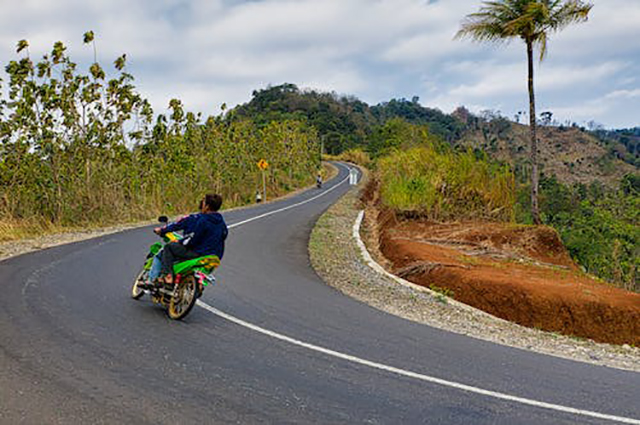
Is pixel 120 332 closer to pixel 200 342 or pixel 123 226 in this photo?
pixel 200 342

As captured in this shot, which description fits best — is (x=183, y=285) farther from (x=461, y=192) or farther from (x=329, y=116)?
(x=329, y=116)

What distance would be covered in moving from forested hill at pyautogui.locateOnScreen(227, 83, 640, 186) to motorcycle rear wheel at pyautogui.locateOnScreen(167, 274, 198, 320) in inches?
2887

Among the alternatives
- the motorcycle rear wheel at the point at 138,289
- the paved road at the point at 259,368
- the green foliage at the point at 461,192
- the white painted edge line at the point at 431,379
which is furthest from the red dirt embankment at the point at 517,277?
the motorcycle rear wheel at the point at 138,289

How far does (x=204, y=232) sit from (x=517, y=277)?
7529 millimetres

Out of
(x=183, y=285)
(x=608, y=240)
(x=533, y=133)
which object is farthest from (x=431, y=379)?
(x=608, y=240)

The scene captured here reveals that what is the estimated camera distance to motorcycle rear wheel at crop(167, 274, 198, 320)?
285 inches

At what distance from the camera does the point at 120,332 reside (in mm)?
6590

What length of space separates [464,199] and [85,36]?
14863 mm

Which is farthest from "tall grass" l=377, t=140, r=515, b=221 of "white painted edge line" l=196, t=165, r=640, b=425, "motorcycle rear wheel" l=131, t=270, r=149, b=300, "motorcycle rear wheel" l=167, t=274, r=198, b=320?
"motorcycle rear wheel" l=167, t=274, r=198, b=320

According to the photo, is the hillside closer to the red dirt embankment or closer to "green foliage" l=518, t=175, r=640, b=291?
"green foliage" l=518, t=175, r=640, b=291

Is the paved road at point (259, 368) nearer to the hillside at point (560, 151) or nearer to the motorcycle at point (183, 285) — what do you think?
→ the motorcycle at point (183, 285)

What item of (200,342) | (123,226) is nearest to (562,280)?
(200,342)

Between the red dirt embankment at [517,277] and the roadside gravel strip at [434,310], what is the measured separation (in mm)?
668

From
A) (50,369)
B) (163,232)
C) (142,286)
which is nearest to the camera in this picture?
(50,369)
